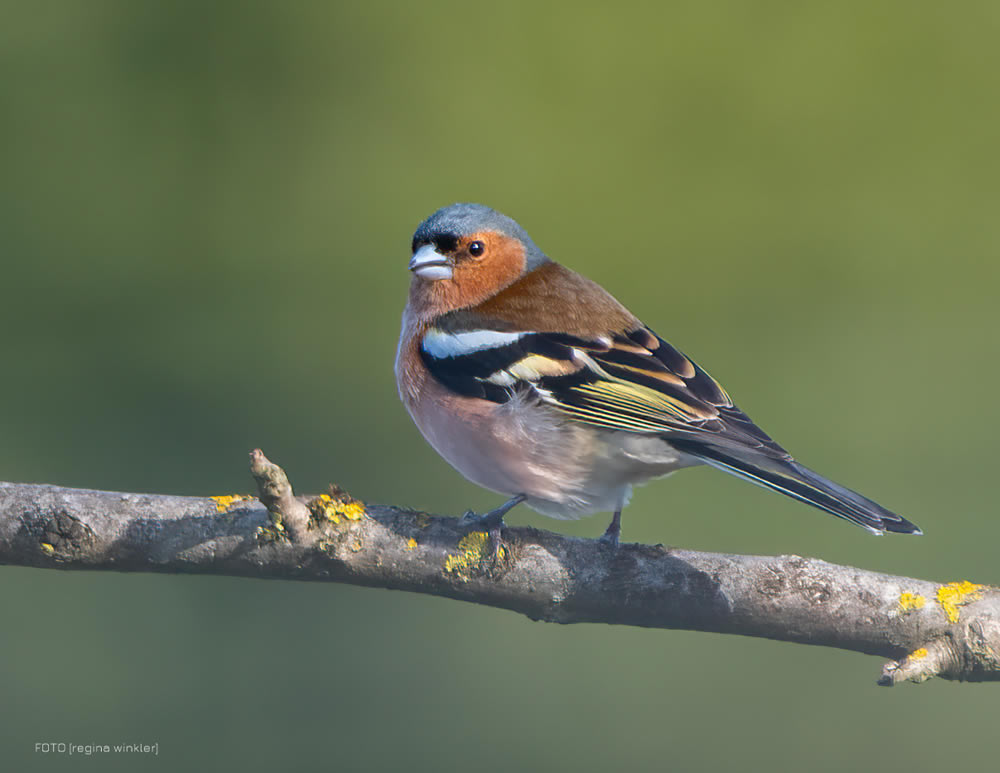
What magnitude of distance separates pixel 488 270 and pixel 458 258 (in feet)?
0.43

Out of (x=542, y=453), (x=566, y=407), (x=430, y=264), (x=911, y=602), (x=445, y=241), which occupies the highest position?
(x=445, y=241)

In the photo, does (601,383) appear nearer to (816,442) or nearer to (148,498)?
(148,498)

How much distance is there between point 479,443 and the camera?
3395mm

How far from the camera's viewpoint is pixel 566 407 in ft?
10.9

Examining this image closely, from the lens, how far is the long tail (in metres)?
2.73

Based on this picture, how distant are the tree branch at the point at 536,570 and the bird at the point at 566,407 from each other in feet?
0.48

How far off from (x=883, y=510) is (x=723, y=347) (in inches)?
95.3

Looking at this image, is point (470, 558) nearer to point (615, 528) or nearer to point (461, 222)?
point (615, 528)

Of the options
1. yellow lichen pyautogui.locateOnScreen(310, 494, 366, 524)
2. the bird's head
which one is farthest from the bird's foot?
the bird's head

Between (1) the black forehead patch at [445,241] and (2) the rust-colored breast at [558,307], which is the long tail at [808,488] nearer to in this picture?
(2) the rust-colored breast at [558,307]

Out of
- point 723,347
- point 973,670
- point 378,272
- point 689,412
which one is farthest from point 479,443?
point 378,272

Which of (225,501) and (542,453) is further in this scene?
(542,453)

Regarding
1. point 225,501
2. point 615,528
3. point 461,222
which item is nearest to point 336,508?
point 225,501

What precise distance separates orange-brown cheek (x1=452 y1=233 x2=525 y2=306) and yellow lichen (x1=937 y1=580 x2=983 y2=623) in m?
1.91
